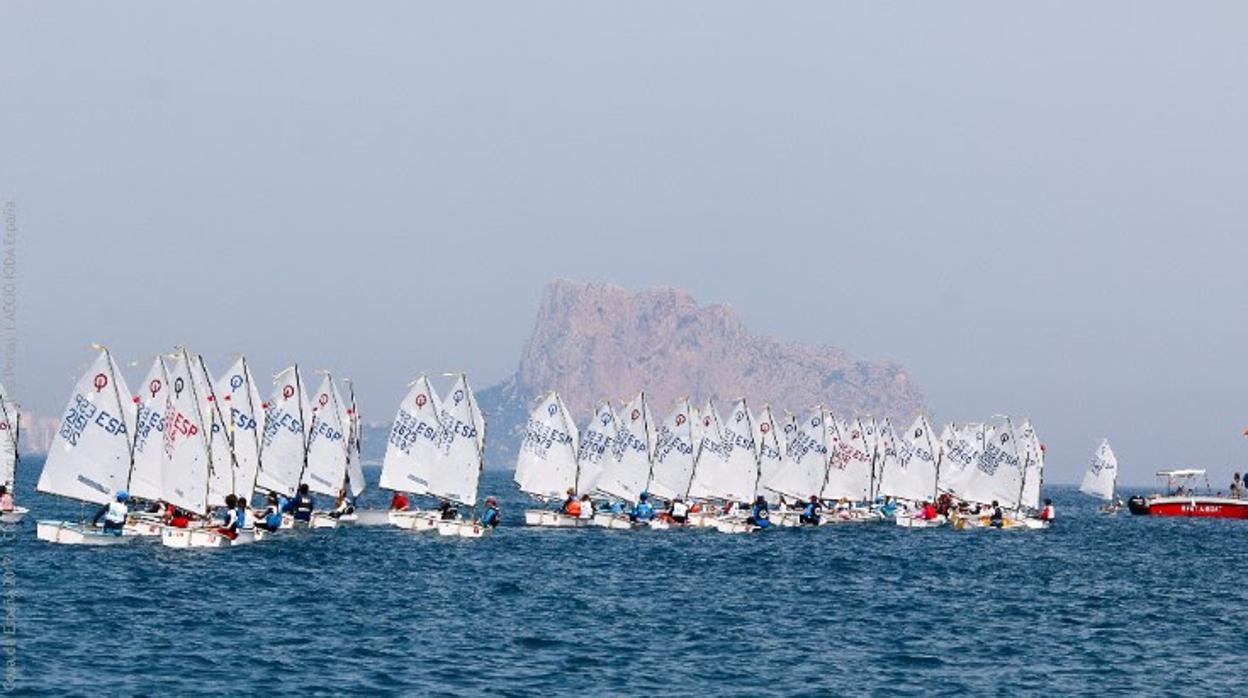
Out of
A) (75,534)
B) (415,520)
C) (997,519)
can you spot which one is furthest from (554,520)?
(997,519)

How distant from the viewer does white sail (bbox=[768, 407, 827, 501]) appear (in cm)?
12531

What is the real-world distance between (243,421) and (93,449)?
18.4 meters

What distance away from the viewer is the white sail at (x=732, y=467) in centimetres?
11531

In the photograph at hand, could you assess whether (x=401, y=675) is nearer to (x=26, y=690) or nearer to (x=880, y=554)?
(x=26, y=690)

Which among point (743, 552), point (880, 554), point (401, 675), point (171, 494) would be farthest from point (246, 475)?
point (401, 675)

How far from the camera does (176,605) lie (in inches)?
2218

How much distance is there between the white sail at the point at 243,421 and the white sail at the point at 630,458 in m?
25.0

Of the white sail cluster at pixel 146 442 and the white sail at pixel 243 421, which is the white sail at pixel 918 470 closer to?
the white sail at pixel 243 421

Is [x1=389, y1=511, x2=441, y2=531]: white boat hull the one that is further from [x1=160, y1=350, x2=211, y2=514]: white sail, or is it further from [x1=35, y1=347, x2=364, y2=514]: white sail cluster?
[x1=160, y1=350, x2=211, y2=514]: white sail

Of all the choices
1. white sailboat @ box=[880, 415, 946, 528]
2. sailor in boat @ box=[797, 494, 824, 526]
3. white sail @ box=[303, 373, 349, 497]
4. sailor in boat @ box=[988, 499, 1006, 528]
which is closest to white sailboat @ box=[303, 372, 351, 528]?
white sail @ box=[303, 373, 349, 497]

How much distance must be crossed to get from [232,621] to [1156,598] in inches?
1463

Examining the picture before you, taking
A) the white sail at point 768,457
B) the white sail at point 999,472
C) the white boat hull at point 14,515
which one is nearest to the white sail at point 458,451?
the white boat hull at point 14,515

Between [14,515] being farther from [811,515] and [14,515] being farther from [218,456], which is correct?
[811,515]

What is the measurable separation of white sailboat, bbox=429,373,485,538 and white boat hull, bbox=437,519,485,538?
61.3 inches
